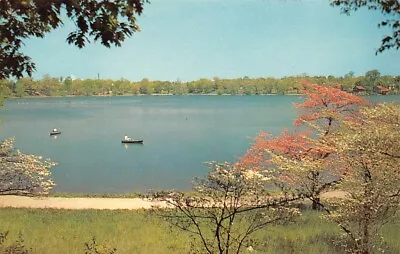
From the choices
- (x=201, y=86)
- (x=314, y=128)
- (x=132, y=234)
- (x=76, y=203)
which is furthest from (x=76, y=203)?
(x=201, y=86)

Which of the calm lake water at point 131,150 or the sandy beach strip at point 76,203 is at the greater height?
Result: the sandy beach strip at point 76,203

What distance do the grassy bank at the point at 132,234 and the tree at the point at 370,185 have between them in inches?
35.5

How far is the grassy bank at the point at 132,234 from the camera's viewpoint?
20.4 ft

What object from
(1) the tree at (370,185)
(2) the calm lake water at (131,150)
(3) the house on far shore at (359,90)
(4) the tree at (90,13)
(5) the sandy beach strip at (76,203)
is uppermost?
(4) the tree at (90,13)

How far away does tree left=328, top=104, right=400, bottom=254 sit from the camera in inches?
202

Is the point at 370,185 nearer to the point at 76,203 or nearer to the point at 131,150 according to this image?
the point at 76,203

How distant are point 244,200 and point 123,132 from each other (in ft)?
101

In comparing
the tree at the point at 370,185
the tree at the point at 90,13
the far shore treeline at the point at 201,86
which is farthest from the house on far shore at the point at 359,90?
the tree at the point at 90,13

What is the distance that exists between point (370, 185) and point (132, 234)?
3925mm

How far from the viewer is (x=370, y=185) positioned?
17.2ft

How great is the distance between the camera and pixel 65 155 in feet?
77.8

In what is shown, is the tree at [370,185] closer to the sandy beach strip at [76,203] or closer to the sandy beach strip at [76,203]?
the sandy beach strip at [76,203]

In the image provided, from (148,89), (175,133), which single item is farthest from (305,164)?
(148,89)

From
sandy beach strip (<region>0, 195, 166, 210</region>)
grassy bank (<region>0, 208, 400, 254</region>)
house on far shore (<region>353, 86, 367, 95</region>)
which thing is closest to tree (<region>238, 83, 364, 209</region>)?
grassy bank (<region>0, 208, 400, 254</region>)
